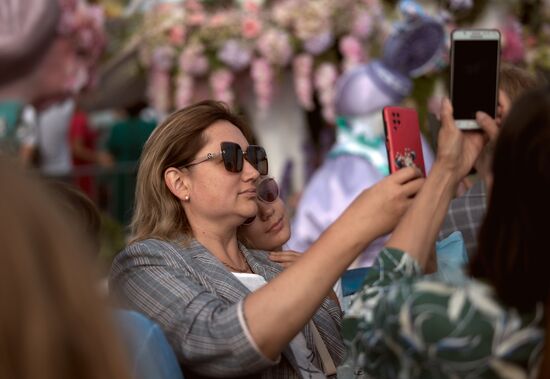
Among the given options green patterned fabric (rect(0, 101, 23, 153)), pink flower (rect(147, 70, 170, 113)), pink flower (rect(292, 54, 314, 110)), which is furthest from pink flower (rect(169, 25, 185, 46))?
green patterned fabric (rect(0, 101, 23, 153))

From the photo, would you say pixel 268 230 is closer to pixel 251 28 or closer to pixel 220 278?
pixel 220 278

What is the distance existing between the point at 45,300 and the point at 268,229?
1770mm

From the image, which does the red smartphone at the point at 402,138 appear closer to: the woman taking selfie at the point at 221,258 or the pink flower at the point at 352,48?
the woman taking selfie at the point at 221,258

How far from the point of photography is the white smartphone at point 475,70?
218 cm

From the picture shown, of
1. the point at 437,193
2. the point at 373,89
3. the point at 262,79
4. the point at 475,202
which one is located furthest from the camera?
the point at 262,79

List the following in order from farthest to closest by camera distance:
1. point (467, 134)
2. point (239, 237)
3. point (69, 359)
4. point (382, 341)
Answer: point (239, 237) < point (467, 134) < point (382, 341) < point (69, 359)

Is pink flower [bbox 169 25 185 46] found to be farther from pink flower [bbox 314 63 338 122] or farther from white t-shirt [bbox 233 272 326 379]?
white t-shirt [bbox 233 272 326 379]

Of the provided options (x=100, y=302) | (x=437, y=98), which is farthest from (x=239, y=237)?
(x=437, y=98)

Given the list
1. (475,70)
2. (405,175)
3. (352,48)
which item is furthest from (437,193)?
(352,48)

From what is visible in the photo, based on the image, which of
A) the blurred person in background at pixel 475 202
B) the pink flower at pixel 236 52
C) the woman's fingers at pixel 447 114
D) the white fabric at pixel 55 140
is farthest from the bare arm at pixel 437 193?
the white fabric at pixel 55 140

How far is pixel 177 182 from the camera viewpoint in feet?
8.30

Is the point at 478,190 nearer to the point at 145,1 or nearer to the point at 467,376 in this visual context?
the point at 467,376

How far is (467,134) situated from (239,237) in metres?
0.88

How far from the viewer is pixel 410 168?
1961 millimetres
